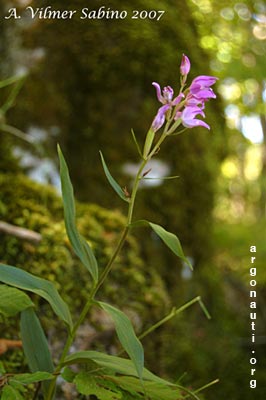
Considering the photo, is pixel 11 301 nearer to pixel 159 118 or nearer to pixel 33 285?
pixel 33 285

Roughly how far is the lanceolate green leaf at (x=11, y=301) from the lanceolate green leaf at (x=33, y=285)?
0.03 metres

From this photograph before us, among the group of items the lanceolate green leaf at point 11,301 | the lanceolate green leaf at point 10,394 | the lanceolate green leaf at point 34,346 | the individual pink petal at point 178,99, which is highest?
the individual pink petal at point 178,99

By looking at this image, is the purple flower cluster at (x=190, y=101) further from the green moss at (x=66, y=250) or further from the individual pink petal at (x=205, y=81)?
the green moss at (x=66, y=250)

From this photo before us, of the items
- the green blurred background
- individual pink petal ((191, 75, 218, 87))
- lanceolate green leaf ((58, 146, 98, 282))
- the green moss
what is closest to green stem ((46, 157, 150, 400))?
lanceolate green leaf ((58, 146, 98, 282))

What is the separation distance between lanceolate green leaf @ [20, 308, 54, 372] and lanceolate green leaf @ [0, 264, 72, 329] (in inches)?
2.6

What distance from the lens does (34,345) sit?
839 millimetres

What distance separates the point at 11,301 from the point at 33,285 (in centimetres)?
5

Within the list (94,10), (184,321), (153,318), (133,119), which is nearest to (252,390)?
(184,321)

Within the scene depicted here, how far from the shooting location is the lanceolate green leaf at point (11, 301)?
79cm

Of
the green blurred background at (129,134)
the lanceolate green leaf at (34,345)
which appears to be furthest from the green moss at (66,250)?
the lanceolate green leaf at (34,345)

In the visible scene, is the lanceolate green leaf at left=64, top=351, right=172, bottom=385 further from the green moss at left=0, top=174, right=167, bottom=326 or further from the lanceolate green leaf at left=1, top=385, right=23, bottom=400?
the green moss at left=0, top=174, right=167, bottom=326

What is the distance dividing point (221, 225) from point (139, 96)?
0.86 meters

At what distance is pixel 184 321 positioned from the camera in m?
2.33

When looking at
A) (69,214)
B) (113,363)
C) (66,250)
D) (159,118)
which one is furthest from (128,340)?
(66,250)
